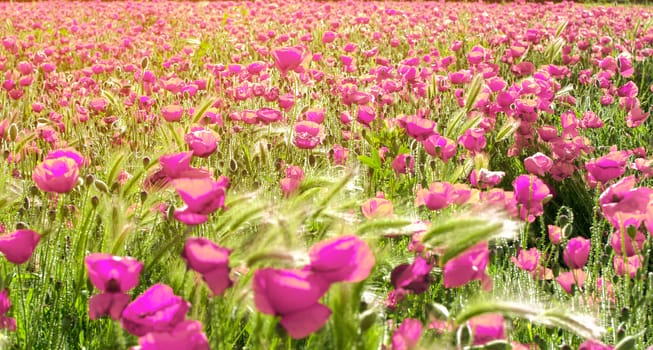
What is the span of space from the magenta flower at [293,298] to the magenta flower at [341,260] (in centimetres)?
2

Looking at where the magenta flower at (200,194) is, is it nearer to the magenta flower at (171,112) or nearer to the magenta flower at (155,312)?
the magenta flower at (155,312)

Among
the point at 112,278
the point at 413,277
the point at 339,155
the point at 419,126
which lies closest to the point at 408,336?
the point at 413,277

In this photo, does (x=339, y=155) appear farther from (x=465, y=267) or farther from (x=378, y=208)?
(x=465, y=267)

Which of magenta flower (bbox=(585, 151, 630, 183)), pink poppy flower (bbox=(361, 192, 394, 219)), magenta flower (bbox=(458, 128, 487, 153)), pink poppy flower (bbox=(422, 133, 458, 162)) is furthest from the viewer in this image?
magenta flower (bbox=(458, 128, 487, 153))

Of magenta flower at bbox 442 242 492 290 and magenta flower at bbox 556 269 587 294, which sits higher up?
magenta flower at bbox 442 242 492 290

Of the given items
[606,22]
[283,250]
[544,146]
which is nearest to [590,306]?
[283,250]

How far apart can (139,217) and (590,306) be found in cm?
102

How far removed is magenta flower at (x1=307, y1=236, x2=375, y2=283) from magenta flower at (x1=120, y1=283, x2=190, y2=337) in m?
0.19

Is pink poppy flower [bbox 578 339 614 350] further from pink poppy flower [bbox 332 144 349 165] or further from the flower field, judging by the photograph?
pink poppy flower [bbox 332 144 349 165]

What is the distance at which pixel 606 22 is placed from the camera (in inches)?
252

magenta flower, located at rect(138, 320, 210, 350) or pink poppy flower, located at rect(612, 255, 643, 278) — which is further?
pink poppy flower, located at rect(612, 255, 643, 278)

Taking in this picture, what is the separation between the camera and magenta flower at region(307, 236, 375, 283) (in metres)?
0.84

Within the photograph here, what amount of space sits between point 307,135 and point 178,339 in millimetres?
1249

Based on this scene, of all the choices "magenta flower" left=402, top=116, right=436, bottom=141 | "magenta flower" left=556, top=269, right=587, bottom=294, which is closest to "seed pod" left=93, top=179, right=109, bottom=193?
"magenta flower" left=402, top=116, right=436, bottom=141
